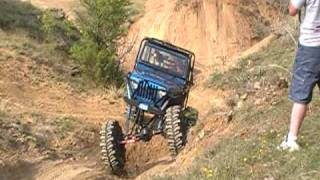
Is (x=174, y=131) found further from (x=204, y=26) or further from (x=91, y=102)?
(x=204, y=26)

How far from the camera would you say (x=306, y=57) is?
5.92 m

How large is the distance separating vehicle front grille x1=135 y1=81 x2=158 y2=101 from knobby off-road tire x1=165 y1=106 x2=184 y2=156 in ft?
2.63

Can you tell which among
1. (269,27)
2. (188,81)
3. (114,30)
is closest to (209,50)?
(269,27)

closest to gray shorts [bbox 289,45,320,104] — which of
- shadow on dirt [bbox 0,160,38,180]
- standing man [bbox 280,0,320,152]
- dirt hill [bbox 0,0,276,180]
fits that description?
standing man [bbox 280,0,320,152]

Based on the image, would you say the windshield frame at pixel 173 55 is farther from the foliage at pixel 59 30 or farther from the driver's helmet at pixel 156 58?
the foliage at pixel 59 30

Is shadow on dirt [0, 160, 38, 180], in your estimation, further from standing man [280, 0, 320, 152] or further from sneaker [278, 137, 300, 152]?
standing man [280, 0, 320, 152]

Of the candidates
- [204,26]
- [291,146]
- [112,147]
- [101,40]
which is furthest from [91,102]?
[291,146]

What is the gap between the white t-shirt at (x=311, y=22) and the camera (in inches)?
233

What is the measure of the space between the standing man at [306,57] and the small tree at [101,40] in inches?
526

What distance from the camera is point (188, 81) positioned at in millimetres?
13141

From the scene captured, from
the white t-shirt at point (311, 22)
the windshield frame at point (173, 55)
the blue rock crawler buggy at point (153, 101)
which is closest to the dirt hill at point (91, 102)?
the blue rock crawler buggy at point (153, 101)

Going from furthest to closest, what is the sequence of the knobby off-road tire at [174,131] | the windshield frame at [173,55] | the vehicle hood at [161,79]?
1. the windshield frame at [173,55]
2. the vehicle hood at [161,79]
3. the knobby off-road tire at [174,131]

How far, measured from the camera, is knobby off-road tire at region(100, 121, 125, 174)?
38.3 ft

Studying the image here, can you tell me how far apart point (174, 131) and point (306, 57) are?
563 cm
